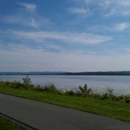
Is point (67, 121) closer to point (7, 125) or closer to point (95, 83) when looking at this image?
point (7, 125)

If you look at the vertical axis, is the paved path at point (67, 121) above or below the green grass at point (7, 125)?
above

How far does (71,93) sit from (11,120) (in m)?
10.6

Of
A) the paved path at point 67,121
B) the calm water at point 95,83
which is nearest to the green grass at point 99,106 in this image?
the paved path at point 67,121

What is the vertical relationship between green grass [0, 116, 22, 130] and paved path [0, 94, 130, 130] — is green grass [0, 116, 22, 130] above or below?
below

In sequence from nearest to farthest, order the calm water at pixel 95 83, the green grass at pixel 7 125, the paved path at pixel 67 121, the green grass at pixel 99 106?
the green grass at pixel 7 125, the paved path at pixel 67 121, the green grass at pixel 99 106, the calm water at pixel 95 83

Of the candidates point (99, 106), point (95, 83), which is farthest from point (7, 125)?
point (95, 83)

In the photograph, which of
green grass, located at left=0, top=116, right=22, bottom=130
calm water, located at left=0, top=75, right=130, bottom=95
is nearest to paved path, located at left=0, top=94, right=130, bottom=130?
green grass, located at left=0, top=116, right=22, bottom=130

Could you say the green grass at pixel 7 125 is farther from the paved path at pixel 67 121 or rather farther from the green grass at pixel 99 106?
the green grass at pixel 99 106

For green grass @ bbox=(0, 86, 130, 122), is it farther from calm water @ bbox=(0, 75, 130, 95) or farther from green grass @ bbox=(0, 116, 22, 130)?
calm water @ bbox=(0, 75, 130, 95)

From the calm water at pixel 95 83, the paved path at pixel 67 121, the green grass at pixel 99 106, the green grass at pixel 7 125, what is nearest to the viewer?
the green grass at pixel 7 125

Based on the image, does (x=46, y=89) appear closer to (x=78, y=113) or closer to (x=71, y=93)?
(x=71, y=93)

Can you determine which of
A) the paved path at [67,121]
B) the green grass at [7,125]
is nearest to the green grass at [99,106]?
the paved path at [67,121]

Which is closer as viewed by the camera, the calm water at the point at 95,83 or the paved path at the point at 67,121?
the paved path at the point at 67,121

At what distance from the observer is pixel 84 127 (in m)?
6.35
